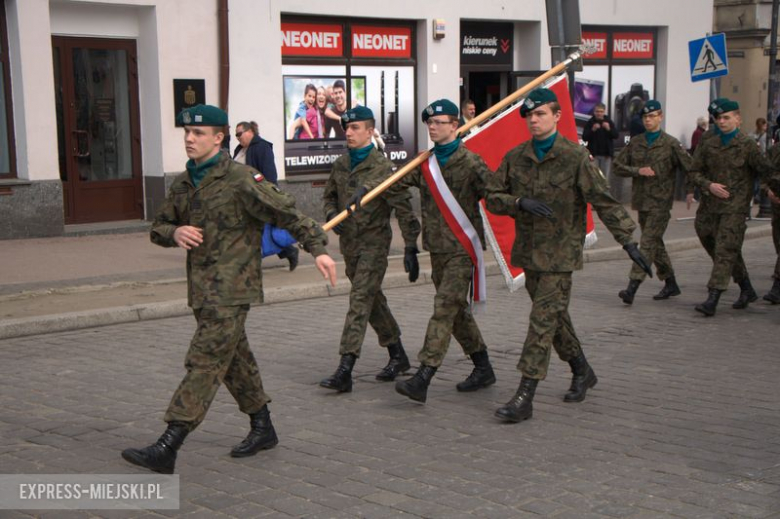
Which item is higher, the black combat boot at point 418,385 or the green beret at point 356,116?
the green beret at point 356,116

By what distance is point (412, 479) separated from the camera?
5512 millimetres

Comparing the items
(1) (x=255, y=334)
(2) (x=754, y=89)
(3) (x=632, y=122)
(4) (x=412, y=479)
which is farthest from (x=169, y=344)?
(2) (x=754, y=89)

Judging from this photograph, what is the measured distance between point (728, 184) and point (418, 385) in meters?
4.95

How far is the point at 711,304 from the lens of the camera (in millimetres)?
10258

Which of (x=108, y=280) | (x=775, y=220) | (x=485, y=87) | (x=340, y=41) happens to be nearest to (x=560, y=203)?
(x=775, y=220)

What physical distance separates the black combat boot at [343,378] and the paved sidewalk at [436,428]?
8 centimetres

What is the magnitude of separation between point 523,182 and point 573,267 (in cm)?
61

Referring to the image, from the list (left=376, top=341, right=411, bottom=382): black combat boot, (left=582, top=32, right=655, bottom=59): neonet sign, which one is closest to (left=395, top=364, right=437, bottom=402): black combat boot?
(left=376, top=341, right=411, bottom=382): black combat boot

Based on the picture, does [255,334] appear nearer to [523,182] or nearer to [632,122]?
[523,182]

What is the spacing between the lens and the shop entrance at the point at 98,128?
1573 cm

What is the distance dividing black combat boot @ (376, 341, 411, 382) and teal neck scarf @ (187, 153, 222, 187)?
2.54 m

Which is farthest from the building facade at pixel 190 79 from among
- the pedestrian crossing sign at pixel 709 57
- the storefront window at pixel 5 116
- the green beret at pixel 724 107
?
the green beret at pixel 724 107

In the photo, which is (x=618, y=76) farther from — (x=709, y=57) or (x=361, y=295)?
(x=361, y=295)

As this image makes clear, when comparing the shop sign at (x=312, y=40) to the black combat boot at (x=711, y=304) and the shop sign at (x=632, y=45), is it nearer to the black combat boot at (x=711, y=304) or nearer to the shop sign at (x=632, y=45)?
the shop sign at (x=632, y=45)
